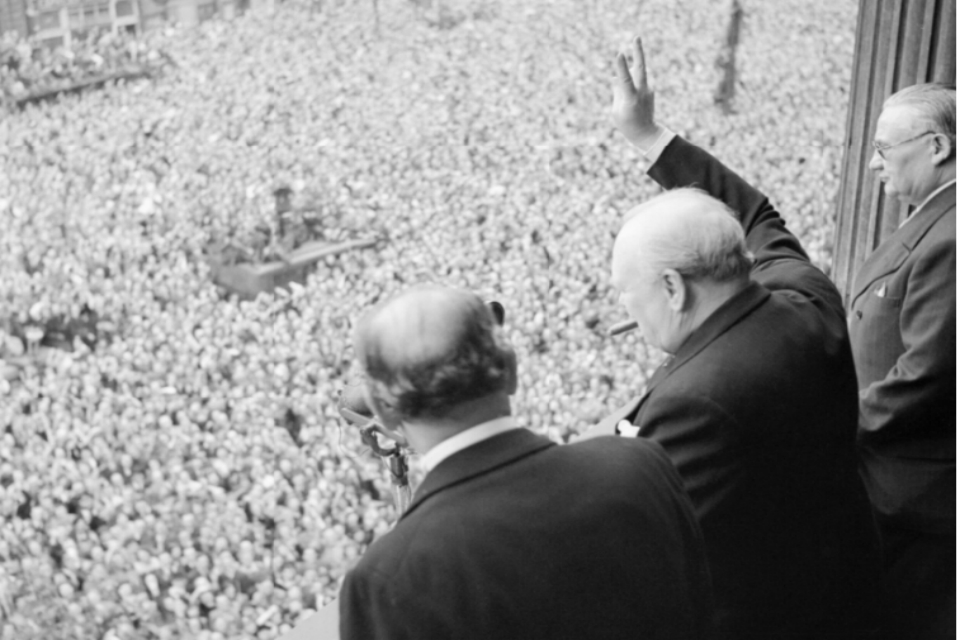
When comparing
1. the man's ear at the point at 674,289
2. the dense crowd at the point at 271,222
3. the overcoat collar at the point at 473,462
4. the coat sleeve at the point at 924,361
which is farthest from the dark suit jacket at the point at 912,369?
the dense crowd at the point at 271,222

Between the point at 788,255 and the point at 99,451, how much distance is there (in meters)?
2.42

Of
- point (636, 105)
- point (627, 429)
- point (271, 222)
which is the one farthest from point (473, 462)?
point (271, 222)

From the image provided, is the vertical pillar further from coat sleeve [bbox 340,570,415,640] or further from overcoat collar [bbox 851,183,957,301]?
coat sleeve [bbox 340,570,415,640]

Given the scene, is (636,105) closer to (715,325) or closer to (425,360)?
(715,325)

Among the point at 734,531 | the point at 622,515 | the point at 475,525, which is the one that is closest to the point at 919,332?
the point at 734,531

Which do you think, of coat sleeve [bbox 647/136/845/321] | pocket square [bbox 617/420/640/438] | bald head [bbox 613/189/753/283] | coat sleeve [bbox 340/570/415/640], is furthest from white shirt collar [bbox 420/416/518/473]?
coat sleeve [bbox 647/136/845/321]

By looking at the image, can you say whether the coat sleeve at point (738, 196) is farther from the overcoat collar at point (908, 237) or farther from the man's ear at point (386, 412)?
the man's ear at point (386, 412)

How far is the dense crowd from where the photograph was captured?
10.3 feet

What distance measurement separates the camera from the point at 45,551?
116 inches

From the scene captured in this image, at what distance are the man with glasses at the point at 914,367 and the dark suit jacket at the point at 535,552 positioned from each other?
2.94 feet

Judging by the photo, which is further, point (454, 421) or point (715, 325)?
point (715, 325)

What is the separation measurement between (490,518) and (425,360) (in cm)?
16

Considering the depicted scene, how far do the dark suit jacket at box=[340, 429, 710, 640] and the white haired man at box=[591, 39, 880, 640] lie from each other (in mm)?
216

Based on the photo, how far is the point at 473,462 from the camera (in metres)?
0.94
